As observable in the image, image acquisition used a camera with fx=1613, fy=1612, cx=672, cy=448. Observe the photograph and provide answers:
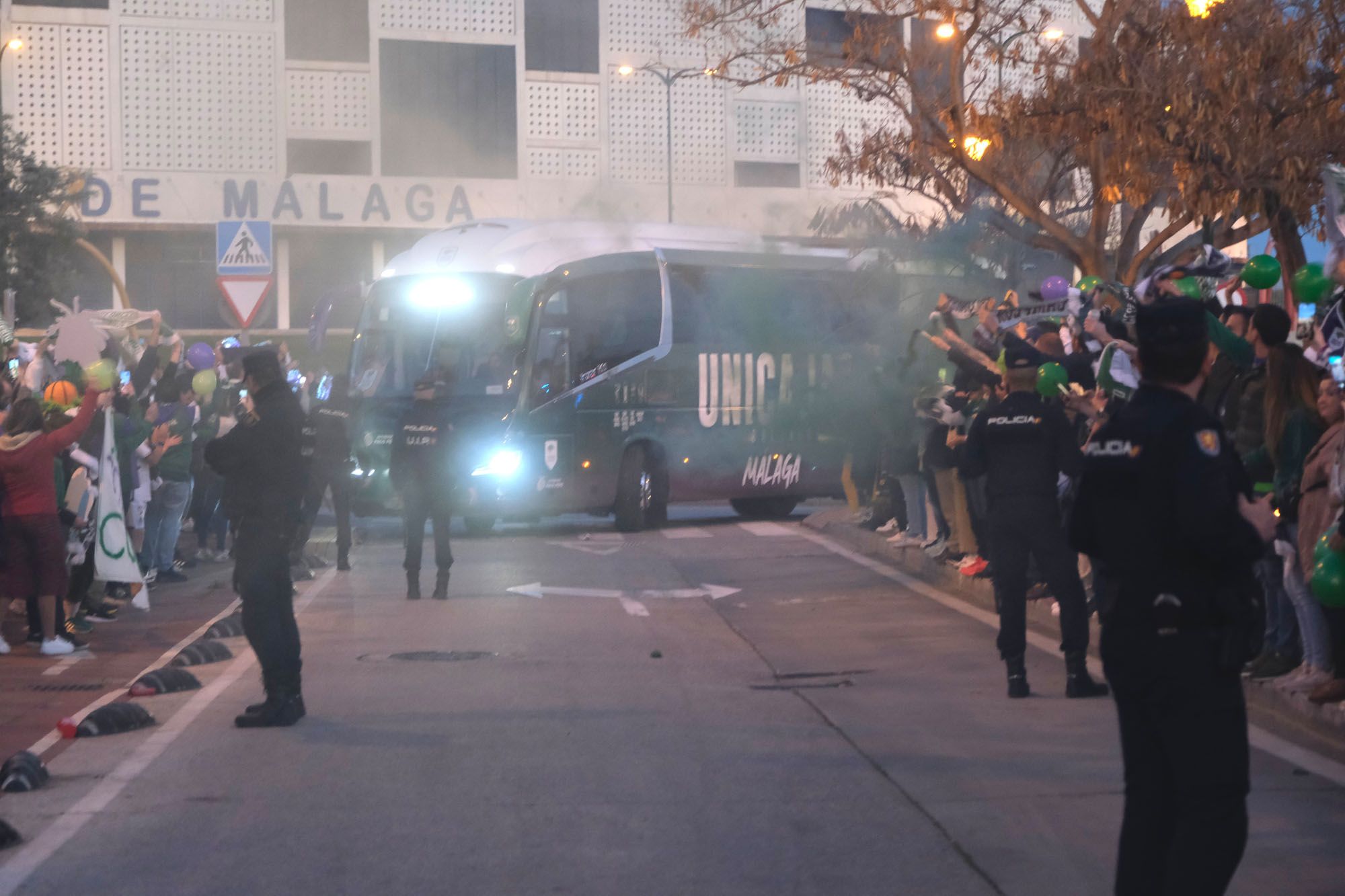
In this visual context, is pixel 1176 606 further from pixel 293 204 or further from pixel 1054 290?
pixel 293 204

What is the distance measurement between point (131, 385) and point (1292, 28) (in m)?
10.8

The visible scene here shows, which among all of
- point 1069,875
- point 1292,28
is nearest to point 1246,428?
point 1069,875

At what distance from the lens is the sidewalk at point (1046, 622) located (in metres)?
7.56

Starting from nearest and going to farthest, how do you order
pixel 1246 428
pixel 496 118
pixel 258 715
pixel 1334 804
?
pixel 1334 804, pixel 258 715, pixel 1246 428, pixel 496 118

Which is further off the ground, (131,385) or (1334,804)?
(131,385)

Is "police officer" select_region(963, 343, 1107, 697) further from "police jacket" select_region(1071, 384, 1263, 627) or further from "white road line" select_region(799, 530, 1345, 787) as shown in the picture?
"police jacket" select_region(1071, 384, 1263, 627)

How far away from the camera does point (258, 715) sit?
828cm

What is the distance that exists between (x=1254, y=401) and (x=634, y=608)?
228 inches

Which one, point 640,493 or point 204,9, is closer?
point 640,493

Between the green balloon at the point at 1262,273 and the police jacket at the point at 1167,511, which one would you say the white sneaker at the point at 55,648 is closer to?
the green balloon at the point at 1262,273

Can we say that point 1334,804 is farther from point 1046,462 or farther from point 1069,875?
point 1046,462

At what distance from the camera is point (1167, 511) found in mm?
4223

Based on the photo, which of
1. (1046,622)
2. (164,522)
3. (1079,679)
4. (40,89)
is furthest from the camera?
(40,89)

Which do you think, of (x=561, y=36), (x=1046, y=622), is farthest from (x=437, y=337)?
(x=561, y=36)
